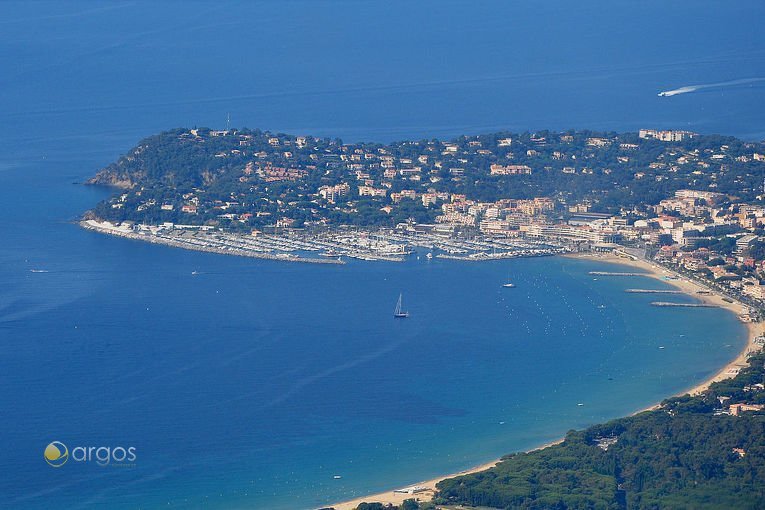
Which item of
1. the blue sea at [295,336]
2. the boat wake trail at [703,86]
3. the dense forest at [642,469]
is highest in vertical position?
the boat wake trail at [703,86]

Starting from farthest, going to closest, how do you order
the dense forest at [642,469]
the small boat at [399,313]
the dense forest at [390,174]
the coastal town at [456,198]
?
1. the dense forest at [390,174]
2. the coastal town at [456,198]
3. the small boat at [399,313]
4. the dense forest at [642,469]

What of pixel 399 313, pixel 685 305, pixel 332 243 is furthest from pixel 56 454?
pixel 332 243

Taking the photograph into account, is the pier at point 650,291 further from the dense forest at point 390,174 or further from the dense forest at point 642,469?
the dense forest at point 642,469

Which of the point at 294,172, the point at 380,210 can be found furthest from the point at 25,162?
the point at 380,210

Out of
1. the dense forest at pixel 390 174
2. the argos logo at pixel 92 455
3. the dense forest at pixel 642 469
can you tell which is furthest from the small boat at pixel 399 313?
the dense forest at pixel 390 174

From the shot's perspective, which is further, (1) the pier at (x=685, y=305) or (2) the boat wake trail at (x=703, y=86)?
(2) the boat wake trail at (x=703, y=86)

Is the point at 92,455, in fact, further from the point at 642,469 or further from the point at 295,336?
the point at 642,469

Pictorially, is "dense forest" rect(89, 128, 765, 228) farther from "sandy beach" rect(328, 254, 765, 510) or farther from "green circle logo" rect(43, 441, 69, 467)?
"green circle logo" rect(43, 441, 69, 467)
